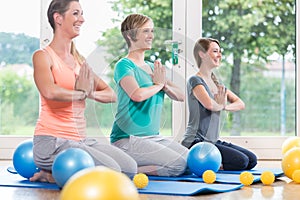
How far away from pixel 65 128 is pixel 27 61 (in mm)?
1877

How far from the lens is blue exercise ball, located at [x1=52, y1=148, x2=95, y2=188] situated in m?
2.47

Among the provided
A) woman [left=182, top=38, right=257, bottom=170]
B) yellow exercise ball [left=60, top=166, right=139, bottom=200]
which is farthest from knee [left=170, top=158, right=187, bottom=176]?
yellow exercise ball [left=60, top=166, right=139, bottom=200]

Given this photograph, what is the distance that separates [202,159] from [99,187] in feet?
5.39

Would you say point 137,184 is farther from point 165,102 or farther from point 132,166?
point 165,102

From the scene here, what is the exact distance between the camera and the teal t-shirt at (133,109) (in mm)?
2816

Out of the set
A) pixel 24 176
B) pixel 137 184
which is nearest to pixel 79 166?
pixel 137 184

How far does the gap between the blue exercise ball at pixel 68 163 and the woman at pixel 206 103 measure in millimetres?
790

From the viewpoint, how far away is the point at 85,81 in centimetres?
275

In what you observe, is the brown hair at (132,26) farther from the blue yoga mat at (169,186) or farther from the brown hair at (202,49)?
the blue yoga mat at (169,186)

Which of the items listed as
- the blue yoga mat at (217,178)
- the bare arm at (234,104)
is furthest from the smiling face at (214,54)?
the blue yoga mat at (217,178)

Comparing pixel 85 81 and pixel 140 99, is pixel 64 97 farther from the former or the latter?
pixel 140 99

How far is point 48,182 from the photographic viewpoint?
2.80m

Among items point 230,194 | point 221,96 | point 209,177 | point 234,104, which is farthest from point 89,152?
point 234,104

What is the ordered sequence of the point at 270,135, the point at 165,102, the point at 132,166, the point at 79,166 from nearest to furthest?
the point at 79,166 → the point at 132,166 → the point at 165,102 → the point at 270,135
